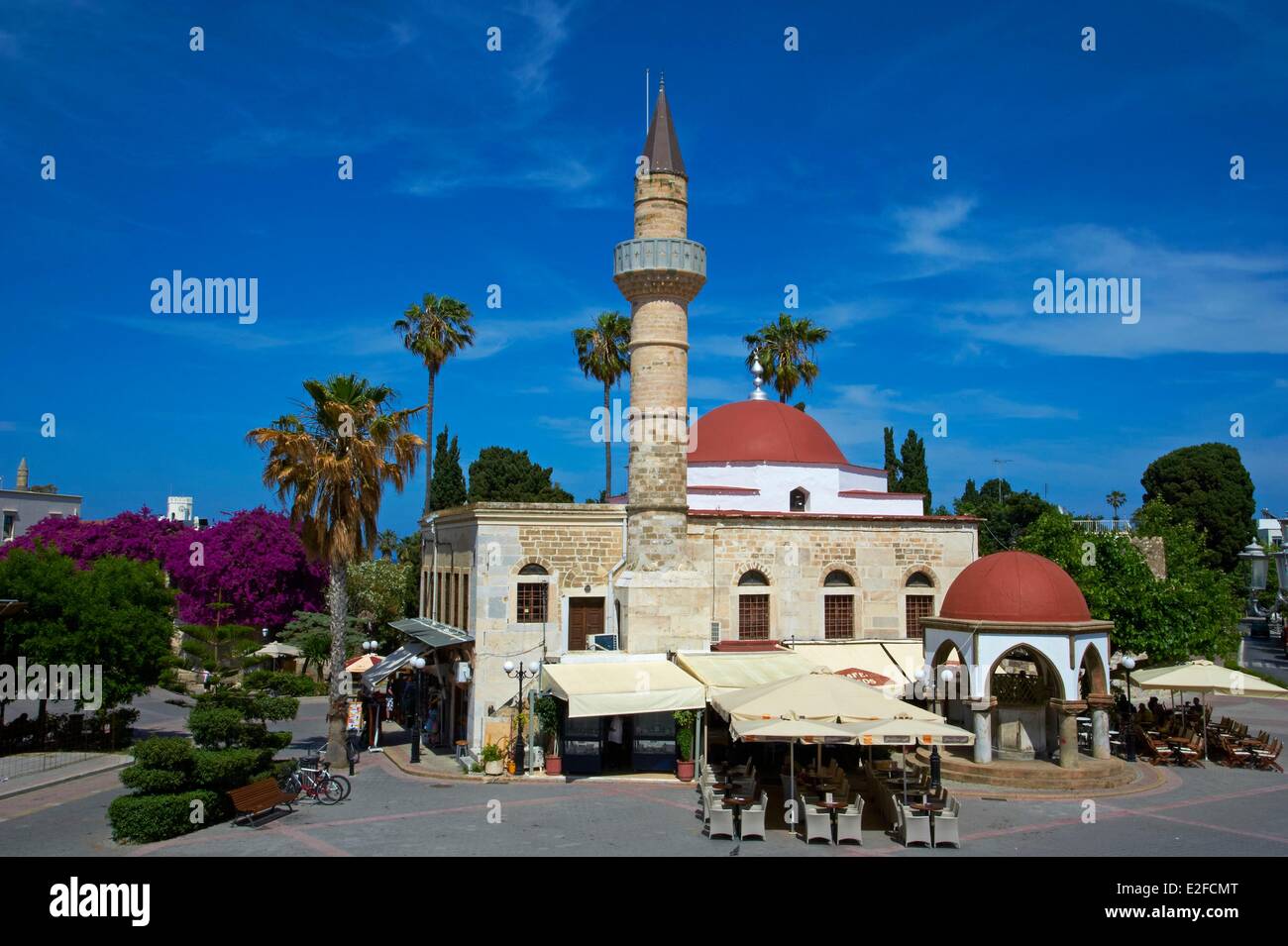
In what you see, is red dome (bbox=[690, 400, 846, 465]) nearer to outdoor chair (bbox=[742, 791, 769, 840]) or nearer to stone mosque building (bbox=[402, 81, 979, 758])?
stone mosque building (bbox=[402, 81, 979, 758])

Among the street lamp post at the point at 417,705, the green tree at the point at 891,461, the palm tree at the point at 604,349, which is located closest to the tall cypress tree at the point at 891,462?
the green tree at the point at 891,461

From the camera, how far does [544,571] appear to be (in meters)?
24.9

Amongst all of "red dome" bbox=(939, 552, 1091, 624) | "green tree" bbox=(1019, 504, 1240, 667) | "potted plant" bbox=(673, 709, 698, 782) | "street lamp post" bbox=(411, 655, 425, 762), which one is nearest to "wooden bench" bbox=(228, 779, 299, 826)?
"street lamp post" bbox=(411, 655, 425, 762)

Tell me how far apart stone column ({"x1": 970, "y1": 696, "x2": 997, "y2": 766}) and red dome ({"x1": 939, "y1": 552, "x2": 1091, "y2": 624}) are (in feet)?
6.02

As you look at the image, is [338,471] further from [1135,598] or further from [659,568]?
[1135,598]

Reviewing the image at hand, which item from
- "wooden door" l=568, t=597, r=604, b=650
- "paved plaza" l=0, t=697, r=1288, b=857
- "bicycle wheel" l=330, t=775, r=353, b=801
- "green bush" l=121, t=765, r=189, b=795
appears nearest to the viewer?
"paved plaza" l=0, t=697, r=1288, b=857

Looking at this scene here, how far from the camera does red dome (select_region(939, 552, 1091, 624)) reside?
2156 cm

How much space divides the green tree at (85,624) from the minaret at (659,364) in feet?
40.9

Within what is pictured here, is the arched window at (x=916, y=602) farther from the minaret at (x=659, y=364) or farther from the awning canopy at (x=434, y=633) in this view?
the awning canopy at (x=434, y=633)

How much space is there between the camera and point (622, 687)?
A: 2075 centimetres

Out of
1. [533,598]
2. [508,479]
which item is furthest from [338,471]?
[508,479]

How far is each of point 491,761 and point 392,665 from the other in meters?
5.90

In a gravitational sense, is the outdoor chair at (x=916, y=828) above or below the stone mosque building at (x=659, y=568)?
below

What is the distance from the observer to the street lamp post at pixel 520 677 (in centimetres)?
2222
